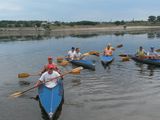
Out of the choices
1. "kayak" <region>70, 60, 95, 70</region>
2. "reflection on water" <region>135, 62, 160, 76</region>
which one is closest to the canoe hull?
"reflection on water" <region>135, 62, 160, 76</region>

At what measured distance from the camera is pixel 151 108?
16.7 metres

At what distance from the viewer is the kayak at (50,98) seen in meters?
15.6

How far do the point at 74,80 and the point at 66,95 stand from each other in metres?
4.47

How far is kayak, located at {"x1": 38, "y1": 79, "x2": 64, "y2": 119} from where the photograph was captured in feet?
51.3

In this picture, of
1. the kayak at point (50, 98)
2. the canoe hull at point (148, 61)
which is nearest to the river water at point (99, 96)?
the kayak at point (50, 98)

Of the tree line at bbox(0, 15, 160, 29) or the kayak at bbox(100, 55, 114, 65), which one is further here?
the tree line at bbox(0, 15, 160, 29)

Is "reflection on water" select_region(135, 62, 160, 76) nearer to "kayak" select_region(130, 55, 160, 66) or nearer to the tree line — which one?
"kayak" select_region(130, 55, 160, 66)

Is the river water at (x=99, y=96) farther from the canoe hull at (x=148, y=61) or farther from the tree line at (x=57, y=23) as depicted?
the tree line at (x=57, y=23)

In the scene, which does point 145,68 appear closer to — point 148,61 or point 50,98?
point 148,61

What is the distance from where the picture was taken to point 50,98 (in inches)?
649

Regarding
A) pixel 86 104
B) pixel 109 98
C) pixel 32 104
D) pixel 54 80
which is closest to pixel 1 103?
pixel 32 104

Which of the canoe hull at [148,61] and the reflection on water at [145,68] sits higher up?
the canoe hull at [148,61]

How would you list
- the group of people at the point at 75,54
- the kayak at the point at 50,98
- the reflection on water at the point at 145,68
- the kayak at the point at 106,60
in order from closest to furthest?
the kayak at the point at 50,98 < the reflection on water at the point at 145,68 < the kayak at the point at 106,60 < the group of people at the point at 75,54

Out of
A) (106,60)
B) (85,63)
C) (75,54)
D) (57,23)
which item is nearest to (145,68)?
(106,60)
